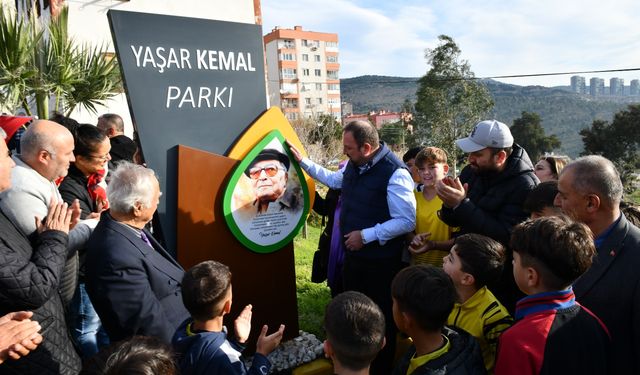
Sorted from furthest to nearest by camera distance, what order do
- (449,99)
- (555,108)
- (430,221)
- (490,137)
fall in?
(555,108), (449,99), (430,221), (490,137)

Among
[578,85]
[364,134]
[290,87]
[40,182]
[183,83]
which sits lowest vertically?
[40,182]

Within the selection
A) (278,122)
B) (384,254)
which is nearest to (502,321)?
(384,254)

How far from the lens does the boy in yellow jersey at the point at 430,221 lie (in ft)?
10.7

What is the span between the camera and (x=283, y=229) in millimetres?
3582

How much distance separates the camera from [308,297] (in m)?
5.28

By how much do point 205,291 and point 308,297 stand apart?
140 inches

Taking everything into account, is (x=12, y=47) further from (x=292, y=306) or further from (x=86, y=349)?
(x=292, y=306)

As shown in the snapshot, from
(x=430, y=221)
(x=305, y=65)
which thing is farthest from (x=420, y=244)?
(x=305, y=65)

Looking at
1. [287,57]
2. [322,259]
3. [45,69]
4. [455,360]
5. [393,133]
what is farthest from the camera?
[287,57]

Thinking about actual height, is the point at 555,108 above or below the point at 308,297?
above

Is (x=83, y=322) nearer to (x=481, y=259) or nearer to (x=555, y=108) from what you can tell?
(x=481, y=259)

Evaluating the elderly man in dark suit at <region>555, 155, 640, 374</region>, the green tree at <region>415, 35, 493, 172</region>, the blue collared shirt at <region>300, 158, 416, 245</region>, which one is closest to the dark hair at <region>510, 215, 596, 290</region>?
the elderly man in dark suit at <region>555, 155, 640, 374</region>

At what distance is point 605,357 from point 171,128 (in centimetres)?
280

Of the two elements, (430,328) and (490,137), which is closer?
(430,328)
